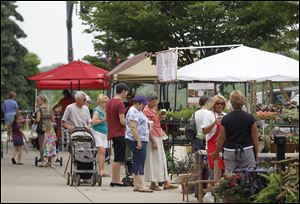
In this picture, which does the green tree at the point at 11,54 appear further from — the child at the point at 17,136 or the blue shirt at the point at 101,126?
the blue shirt at the point at 101,126

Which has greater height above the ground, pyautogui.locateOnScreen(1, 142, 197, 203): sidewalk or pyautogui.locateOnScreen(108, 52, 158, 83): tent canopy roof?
pyautogui.locateOnScreen(108, 52, 158, 83): tent canopy roof

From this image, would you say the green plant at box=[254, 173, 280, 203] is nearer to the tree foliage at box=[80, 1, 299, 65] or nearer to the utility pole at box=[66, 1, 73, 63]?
the tree foliage at box=[80, 1, 299, 65]

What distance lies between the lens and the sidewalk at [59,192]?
13.8 m

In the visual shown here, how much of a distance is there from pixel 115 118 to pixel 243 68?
2388mm

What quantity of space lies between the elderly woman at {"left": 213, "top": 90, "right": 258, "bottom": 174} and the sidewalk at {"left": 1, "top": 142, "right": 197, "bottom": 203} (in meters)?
1.48

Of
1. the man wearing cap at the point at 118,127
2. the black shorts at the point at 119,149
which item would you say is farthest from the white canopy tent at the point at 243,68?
the black shorts at the point at 119,149

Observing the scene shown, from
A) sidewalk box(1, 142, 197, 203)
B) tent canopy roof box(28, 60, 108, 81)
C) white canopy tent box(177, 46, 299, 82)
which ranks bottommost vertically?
sidewalk box(1, 142, 197, 203)

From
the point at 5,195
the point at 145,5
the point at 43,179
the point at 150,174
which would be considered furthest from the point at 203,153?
the point at 145,5

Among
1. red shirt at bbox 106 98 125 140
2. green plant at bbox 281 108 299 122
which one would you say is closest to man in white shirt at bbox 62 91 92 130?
red shirt at bbox 106 98 125 140

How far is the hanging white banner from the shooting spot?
58.3 feet

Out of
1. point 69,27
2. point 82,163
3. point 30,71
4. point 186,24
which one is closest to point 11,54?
point 30,71

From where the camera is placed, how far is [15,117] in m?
22.5

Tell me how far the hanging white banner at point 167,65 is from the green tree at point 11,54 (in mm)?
40764

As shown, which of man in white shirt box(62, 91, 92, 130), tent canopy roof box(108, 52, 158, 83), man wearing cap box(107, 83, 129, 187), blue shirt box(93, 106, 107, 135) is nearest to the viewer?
man wearing cap box(107, 83, 129, 187)
